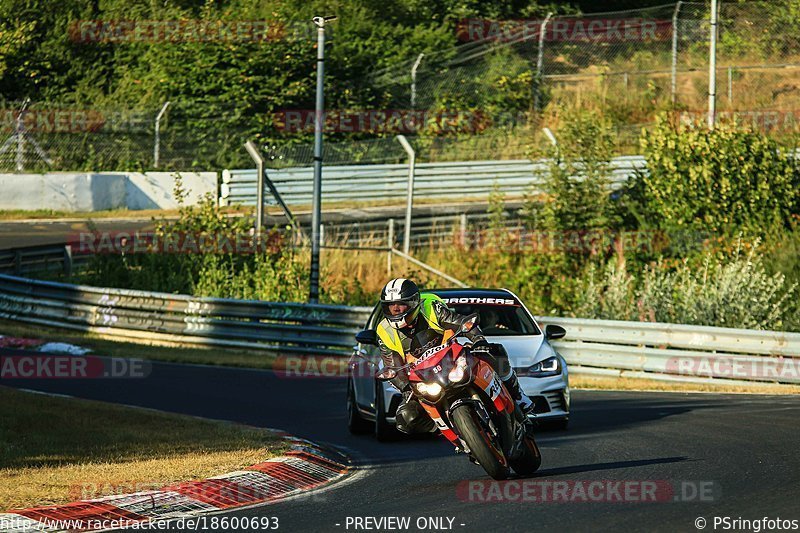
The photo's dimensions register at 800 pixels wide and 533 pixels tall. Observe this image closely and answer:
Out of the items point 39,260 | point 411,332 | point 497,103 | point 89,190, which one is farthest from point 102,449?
point 497,103

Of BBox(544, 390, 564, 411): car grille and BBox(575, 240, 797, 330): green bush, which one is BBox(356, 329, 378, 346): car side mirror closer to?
BBox(544, 390, 564, 411): car grille

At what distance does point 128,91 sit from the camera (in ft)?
151

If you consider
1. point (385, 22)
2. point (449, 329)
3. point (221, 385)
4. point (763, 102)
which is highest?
point (385, 22)

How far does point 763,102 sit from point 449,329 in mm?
36130

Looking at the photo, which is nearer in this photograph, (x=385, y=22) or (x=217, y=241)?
(x=217, y=241)

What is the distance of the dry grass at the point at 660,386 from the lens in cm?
1811

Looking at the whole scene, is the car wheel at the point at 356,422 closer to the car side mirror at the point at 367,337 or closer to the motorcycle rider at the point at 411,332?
the car side mirror at the point at 367,337

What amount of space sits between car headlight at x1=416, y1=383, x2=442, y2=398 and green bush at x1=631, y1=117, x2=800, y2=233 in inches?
840

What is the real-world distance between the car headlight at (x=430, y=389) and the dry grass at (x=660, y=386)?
982 cm

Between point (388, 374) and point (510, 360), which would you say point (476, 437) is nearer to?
point (388, 374)

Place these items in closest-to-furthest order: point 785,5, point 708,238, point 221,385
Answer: point 221,385 < point 708,238 < point 785,5

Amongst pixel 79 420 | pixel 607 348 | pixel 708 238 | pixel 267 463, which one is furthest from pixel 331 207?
pixel 267 463

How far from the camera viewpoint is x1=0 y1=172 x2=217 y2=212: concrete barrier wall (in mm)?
38344

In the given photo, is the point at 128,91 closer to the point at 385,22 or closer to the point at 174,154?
the point at 174,154
